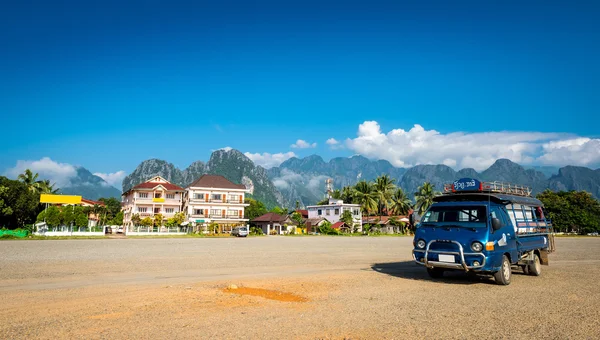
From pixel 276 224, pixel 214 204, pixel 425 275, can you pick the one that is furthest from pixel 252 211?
pixel 425 275

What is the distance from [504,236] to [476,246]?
136 centimetres

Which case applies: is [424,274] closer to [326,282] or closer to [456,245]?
[456,245]

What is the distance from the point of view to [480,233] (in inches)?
427

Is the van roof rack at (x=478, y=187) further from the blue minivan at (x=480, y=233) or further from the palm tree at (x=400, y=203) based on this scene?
the palm tree at (x=400, y=203)

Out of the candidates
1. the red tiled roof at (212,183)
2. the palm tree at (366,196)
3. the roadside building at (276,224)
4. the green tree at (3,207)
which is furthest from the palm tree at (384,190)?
the green tree at (3,207)

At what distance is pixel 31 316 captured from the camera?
7.06 metres

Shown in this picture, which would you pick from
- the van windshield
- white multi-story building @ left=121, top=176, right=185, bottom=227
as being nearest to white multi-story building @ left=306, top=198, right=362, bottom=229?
white multi-story building @ left=121, top=176, right=185, bottom=227

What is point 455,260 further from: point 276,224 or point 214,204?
point 276,224

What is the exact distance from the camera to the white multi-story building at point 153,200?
66312mm

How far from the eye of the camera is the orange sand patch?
886cm

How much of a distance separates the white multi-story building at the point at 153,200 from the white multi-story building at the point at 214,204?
203 cm

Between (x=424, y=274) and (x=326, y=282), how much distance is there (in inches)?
156

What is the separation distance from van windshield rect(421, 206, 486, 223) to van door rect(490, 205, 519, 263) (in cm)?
35

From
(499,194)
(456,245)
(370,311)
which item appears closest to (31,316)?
(370,311)
